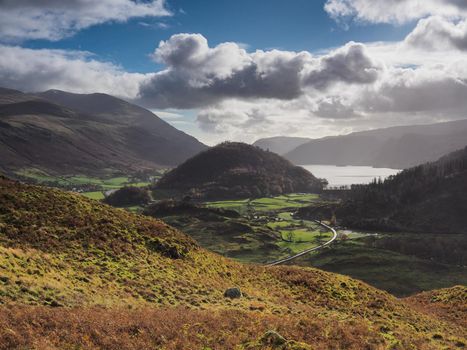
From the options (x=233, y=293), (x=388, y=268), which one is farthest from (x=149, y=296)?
(x=388, y=268)

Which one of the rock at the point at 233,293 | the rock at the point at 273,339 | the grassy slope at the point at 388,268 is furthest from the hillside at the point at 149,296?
the grassy slope at the point at 388,268

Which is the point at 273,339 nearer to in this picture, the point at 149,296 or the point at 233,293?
the point at 149,296

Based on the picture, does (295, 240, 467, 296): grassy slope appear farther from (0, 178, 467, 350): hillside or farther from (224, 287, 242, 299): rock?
(224, 287, 242, 299): rock

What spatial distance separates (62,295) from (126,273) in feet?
38.5

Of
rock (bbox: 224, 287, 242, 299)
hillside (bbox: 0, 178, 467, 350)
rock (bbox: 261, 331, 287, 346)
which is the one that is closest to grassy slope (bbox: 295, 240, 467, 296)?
hillside (bbox: 0, 178, 467, 350)

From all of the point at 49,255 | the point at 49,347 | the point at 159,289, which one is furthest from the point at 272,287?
the point at 49,347

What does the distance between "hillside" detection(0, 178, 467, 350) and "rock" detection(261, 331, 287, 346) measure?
9 centimetres

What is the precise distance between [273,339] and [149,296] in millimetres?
16371

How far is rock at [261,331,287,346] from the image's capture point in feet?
81.2

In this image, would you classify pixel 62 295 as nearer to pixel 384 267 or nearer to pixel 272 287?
pixel 272 287

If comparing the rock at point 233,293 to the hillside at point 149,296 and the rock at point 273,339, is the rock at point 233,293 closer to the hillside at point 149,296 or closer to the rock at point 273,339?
the hillside at point 149,296

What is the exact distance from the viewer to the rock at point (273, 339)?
24750 millimetres

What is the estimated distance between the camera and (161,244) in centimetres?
5669

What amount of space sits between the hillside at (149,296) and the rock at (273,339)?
0.09m
